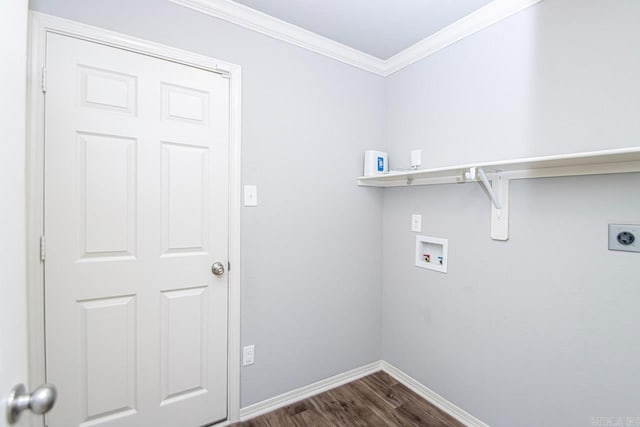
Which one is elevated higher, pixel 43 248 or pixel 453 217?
pixel 453 217

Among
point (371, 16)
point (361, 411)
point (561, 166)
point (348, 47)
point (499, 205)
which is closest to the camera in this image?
point (561, 166)

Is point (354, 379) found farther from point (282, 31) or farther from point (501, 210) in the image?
point (282, 31)

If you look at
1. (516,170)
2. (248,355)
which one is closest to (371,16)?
(516,170)

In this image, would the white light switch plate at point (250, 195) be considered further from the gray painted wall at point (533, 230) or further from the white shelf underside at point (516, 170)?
the gray painted wall at point (533, 230)

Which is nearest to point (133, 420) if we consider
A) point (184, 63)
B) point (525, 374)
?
point (184, 63)

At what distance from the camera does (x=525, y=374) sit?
1.53m

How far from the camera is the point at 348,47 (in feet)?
6.98

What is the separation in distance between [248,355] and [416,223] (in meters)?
1.44

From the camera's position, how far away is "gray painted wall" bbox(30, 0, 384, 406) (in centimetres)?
176

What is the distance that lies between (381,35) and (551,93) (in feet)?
3.60

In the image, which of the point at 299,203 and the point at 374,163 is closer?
the point at 299,203

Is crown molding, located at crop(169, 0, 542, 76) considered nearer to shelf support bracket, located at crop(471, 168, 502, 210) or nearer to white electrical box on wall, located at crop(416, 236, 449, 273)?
shelf support bracket, located at crop(471, 168, 502, 210)

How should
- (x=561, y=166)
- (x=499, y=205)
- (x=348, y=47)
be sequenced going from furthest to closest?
1. (x=348, y=47)
2. (x=499, y=205)
3. (x=561, y=166)

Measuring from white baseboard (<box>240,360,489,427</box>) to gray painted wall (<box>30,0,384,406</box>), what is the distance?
0.05 m
